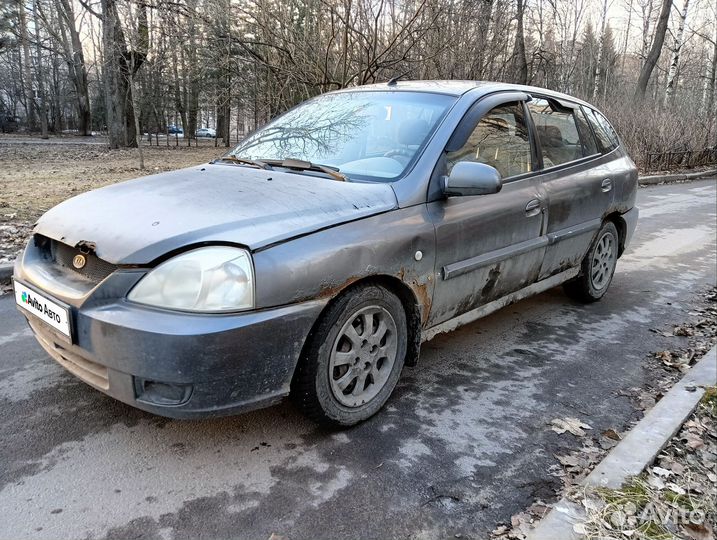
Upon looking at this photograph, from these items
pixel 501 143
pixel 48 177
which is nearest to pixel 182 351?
pixel 501 143

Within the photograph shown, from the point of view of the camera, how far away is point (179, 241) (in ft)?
7.59

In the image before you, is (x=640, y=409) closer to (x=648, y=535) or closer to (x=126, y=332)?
(x=648, y=535)

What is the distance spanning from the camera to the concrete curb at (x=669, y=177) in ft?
49.9

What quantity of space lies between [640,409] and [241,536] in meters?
2.34

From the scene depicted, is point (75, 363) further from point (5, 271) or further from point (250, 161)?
point (5, 271)

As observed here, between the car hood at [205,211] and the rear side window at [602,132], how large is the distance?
2.73 metres

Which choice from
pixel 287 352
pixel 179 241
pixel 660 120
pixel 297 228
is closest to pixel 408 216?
pixel 297 228

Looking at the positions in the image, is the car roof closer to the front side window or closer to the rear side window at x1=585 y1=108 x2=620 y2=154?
the front side window

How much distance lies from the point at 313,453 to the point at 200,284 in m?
0.97

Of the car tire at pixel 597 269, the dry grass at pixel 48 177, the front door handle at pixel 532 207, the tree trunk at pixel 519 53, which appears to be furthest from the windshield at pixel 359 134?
the tree trunk at pixel 519 53

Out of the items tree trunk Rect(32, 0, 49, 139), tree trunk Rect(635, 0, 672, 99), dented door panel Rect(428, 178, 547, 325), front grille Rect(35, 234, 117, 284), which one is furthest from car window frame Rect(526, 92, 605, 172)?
tree trunk Rect(32, 0, 49, 139)

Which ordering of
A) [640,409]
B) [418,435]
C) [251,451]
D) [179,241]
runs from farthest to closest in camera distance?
1. [640,409]
2. [418,435]
3. [251,451]
4. [179,241]

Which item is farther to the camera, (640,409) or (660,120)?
(660,120)

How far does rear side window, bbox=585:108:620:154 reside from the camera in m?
4.82
